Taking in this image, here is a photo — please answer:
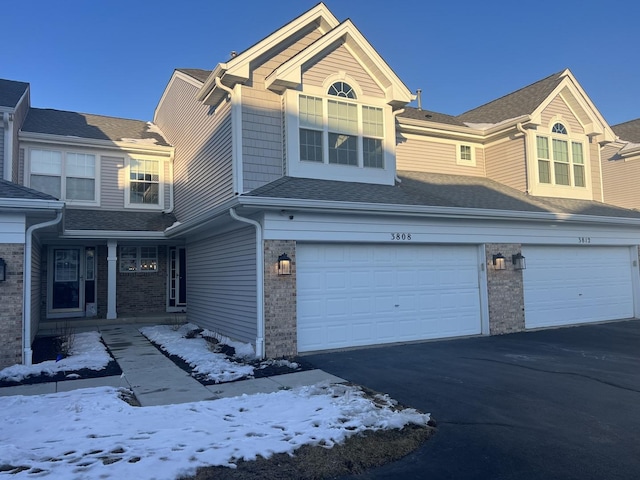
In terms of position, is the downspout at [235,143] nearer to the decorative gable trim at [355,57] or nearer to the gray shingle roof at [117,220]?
the decorative gable trim at [355,57]

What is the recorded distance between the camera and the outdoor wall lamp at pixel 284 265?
29.2ft

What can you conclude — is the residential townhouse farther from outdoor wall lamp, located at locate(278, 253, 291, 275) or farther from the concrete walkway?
the concrete walkway

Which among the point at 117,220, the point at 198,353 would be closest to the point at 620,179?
the point at 198,353

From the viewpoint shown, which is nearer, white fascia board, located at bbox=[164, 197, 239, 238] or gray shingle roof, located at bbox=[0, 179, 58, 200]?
A: gray shingle roof, located at bbox=[0, 179, 58, 200]

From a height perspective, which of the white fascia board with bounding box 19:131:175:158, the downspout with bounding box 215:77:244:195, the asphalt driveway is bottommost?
the asphalt driveway

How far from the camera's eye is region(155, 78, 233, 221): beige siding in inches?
422

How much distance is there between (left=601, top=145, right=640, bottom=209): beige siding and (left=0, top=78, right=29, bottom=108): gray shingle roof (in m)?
20.7

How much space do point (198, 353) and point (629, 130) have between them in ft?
68.0

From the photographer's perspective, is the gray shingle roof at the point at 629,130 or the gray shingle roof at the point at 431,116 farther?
the gray shingle roof at the point at 629,130

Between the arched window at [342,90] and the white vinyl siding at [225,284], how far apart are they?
395 centimetres

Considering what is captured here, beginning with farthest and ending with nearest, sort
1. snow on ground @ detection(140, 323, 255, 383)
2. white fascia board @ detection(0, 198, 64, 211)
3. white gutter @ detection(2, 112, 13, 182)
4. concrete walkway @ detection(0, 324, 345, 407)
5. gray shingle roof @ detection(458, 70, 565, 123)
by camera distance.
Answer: gray shingle roof @ detection(458, 70, 565, 123) < white gutter @ detection(2, 112, 13, 182) < white fascia board @ detection(0, 198, 64, 211) < snow on ground @ detection(140, 323, 255, 383) < concrete walkway @ detection(0, 324, 345, 407)

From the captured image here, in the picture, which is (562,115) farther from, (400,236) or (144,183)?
(144,183)

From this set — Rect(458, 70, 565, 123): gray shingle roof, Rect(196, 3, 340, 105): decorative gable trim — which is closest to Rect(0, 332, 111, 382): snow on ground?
Rect(196, 3, 340, 105): decorative gable trim

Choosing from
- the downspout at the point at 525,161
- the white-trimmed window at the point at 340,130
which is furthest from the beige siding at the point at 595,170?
the white-trimmed window at the point at 340,130
